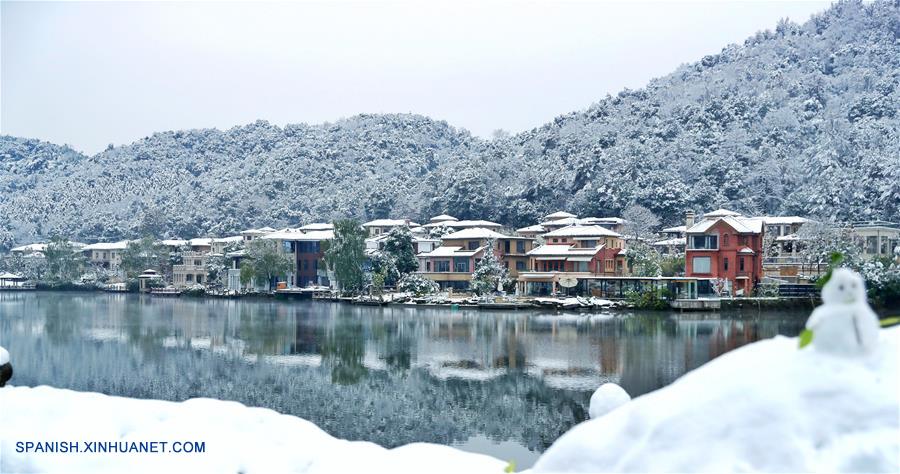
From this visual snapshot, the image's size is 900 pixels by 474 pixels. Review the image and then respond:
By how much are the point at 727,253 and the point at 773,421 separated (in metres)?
32.8

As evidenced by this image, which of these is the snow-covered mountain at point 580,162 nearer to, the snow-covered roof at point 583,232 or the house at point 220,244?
the snow-covered roof at point 583,232

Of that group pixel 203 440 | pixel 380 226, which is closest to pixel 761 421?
pixel 203 440

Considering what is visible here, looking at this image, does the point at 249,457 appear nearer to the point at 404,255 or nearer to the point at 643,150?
the point at 404,255

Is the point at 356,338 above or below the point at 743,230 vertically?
below

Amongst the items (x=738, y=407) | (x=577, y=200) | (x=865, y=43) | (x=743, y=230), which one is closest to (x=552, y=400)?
(x=738, y=407)

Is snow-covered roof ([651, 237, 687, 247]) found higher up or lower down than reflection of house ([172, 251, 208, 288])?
higher up

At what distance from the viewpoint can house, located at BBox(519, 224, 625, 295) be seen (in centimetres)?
3928

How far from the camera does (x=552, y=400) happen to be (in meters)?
15.5

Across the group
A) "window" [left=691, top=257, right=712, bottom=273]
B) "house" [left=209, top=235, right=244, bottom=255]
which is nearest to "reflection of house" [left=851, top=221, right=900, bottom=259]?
"window" [left=691, top=257, right=712, bottom=273]

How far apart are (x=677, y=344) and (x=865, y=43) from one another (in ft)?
225

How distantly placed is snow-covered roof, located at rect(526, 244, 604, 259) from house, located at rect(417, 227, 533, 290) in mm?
2436

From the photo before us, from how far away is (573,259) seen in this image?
39.4 metres

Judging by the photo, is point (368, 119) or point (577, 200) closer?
point (577, 200)

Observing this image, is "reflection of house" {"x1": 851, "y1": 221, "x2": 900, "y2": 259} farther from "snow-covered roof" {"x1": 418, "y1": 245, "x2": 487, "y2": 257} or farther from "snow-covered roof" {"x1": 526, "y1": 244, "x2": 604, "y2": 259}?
"snow-covered roof" {"x1": 418, "y1": 245, "x2": 487, "y2": 257}
